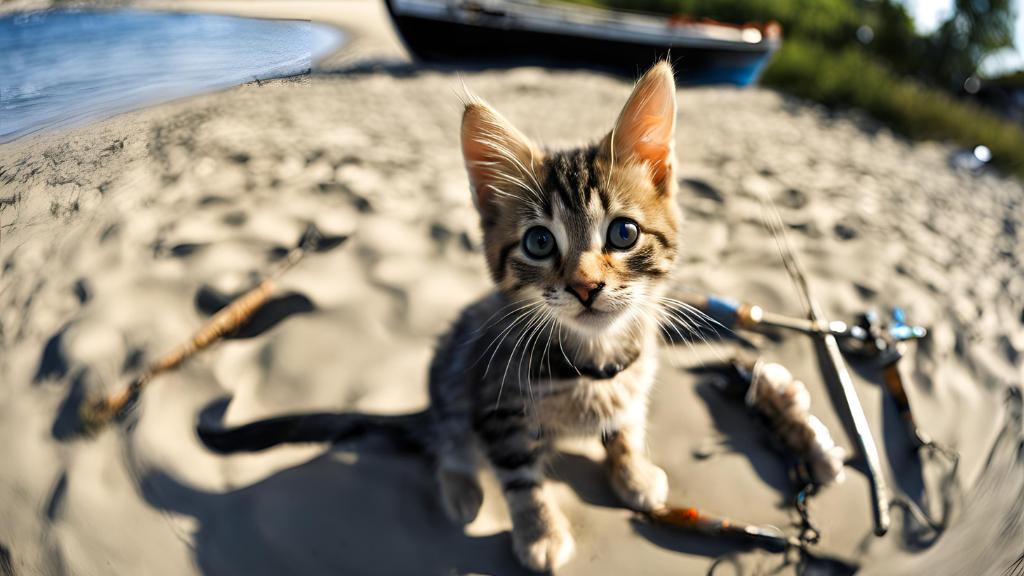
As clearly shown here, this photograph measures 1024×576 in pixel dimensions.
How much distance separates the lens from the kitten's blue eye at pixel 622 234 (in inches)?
28.3

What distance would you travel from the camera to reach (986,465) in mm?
776

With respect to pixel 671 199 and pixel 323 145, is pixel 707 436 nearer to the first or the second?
pixel 671 199

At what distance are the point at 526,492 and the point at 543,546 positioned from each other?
0.09 m

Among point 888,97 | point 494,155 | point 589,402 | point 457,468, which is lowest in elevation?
point 457,468

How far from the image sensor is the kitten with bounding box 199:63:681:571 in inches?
27.7

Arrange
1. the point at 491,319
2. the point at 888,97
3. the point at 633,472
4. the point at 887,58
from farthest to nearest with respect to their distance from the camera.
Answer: the point at 888,97, the point at 887,58, the point at 491,319, the point at 633,472

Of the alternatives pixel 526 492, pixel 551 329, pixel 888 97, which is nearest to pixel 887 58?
pixel 888 97

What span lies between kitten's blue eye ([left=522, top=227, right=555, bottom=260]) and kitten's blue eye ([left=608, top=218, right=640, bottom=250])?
0.27ft

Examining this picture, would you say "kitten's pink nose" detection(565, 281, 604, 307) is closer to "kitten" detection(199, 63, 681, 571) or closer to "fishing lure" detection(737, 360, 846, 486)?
"kitten" detection(199, 63, 681, 571)

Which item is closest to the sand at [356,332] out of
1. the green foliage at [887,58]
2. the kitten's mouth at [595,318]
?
the green foliage at [887,58]

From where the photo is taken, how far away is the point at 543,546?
0.71 m

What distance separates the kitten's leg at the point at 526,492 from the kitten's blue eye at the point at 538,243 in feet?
0.87

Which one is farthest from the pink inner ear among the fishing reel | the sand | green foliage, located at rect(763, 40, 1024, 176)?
green foliage, located at rect(763, 40, 1024, 176)

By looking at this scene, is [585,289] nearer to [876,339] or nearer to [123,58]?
[876,339]
